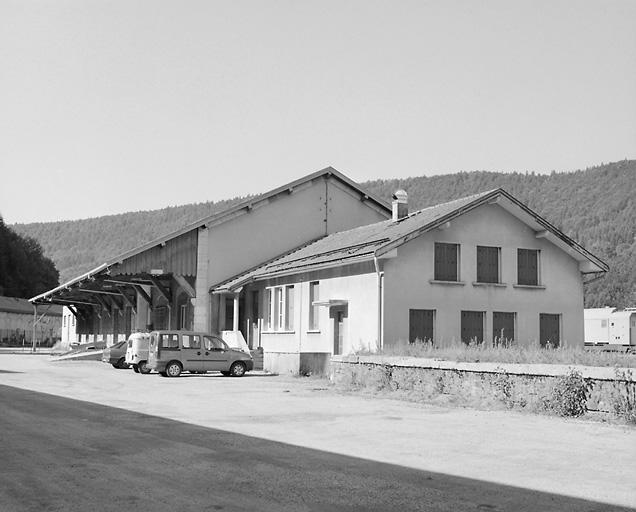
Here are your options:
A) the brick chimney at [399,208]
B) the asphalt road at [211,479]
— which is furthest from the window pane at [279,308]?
the asphalt road at [211,479]

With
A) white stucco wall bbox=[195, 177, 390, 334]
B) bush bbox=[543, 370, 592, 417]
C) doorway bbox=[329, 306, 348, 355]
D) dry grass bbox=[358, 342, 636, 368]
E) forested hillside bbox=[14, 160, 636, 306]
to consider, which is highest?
forested hillside bbox=[14, 160, 636, 306]

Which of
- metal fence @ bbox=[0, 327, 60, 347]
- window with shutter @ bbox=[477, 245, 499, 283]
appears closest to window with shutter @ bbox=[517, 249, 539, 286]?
window with shutter @ bbox=[477, 245, 499, 283]

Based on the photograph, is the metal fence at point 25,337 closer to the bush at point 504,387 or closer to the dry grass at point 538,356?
the dry grass at point 538,356

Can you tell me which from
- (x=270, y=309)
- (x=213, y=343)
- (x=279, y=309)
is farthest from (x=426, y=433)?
(x=270, y=309)

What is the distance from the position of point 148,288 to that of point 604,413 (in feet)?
121

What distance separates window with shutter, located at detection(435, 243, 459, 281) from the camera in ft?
94.9

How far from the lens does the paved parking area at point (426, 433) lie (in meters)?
9.30

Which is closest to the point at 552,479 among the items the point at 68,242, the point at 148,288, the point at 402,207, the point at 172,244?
the point at 402,207

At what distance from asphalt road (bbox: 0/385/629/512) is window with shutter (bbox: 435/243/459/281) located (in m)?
16.9

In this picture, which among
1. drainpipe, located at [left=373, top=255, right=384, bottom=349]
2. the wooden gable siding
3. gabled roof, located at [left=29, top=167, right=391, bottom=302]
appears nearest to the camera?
drainpipe, located at [left=373, top=255, right=384, bottom=349]

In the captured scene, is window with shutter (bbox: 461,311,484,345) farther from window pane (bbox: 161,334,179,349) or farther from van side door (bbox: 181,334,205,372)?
window pane (bbox: 161,334,179,349)

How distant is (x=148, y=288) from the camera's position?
4869cm

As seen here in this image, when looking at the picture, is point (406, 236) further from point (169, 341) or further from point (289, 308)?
point (169, 341)

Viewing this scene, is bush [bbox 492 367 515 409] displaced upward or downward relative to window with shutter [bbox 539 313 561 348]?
downward
